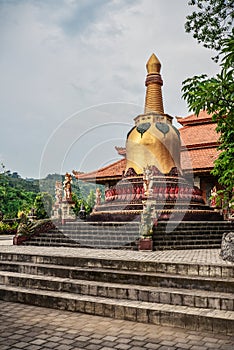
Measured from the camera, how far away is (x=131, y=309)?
6.64 metres

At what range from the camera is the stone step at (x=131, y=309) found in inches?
232

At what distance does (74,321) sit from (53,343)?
3.81 feet

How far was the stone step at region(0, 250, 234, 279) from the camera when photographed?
24.7 feet

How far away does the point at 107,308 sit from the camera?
22.6 ft

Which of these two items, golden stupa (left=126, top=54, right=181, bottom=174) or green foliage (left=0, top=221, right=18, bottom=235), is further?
green foliage (left=0, top=221, right=18, bottom=235)

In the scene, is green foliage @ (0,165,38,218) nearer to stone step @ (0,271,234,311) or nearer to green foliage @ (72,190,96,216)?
green foliage @ (72,190,96,216)

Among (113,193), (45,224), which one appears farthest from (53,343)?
(113,193)

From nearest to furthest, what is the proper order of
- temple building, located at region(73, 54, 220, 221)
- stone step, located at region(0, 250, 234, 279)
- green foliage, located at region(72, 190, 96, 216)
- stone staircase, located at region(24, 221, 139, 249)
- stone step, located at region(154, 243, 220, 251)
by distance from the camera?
stone step, located at region(0, 250, 234, 279) < stone step, located at region(154, 243, 220, 251) < stone staircase, located at region(24, 221, 139, 249) < temple building, located at region(73, 54, 220, 221) < green foliage, located at region(72, 190, 96, 216)

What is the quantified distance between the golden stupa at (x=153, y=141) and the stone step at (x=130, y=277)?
432 inches

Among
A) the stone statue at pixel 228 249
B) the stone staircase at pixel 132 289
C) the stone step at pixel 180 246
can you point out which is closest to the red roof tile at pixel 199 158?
the stone step at pixel 180 246

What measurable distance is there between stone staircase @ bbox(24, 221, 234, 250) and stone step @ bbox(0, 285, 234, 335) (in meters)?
4.71

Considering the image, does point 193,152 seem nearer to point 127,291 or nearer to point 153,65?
point 153,65

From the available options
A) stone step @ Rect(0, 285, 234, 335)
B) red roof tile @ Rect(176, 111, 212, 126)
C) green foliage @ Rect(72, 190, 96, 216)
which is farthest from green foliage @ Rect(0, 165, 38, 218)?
stone step @ Rect(0, 285, 234, 335)

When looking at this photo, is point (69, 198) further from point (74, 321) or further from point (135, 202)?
point (74, 321)
